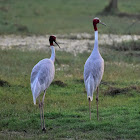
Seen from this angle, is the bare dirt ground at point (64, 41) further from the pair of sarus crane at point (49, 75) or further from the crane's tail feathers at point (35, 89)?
the crane's tail feathers at point (35, 89)

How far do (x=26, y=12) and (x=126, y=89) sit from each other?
649 inches

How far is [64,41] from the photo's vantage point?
17.8 m

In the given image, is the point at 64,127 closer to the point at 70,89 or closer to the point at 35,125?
the point at 35,125

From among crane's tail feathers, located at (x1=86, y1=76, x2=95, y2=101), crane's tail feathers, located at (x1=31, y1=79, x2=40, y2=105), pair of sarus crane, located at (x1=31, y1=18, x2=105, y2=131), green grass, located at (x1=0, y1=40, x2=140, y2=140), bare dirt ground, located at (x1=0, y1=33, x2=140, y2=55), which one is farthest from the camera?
bare dirt ground, located at (x1=0, y1=33, x2=140, y2=55)

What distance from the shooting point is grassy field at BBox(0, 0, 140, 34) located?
19922mm

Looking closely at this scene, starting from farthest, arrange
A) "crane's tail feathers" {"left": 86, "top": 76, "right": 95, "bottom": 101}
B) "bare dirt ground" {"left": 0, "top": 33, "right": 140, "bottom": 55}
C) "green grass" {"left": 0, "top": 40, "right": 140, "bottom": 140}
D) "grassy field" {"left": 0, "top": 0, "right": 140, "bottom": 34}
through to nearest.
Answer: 1. "grassy field" {"left": 0, "top": 0, "right": 140, "bottom": 34}
2. "bare dirt ground" {"left": 0, "top": 33, "right": 140, "bottom": 55}
3. "crane's tail feathers" {"left": 86, "top": 76, "right": 95, "bottom": 101}
4. "green grass" {"left": 0, "top": 40, "right": 140, "bottom": 140}

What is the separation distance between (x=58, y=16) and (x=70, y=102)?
1640 centimetres

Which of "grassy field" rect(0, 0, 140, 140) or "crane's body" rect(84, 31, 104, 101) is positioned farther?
"crane's body" rect(84, 31, 104, 101)

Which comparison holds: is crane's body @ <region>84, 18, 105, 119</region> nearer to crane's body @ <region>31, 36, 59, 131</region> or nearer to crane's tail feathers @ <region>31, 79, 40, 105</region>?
crane's body @ <region>31, 36, 59, 131</region>

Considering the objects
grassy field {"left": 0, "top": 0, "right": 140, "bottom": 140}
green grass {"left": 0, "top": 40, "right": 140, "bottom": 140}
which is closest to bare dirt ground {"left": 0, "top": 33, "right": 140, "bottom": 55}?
grassy field {"left": 0, "top": 0, "right": 140, "bottom": 140}

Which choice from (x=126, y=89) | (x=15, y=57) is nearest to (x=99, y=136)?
(x=126, y=89)

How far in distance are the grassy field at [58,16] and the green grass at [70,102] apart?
308 centimetres

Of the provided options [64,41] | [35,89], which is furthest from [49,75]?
[64,41]

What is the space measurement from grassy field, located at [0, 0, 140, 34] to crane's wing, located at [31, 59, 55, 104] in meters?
7.60
